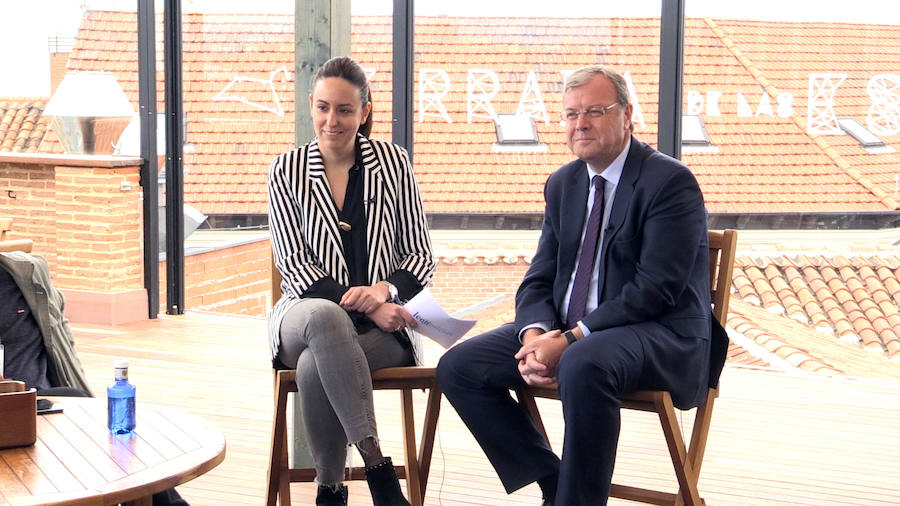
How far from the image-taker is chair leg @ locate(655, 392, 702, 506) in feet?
9.39

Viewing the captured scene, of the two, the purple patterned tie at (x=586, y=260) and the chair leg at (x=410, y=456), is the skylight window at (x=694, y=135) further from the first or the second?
the chair leg at (x=410, y=456)

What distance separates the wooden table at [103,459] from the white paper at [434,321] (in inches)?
31.8

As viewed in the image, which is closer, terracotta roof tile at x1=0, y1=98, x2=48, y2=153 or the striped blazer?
the striped blazer

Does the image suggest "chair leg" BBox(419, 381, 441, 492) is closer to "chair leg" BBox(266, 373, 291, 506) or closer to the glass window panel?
"chair leg" BBox(266, 373, 291, 506)

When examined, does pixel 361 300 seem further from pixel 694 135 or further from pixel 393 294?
pixel 694 135

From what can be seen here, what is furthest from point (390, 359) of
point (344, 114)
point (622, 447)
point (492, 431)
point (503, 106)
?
point (503, 106)

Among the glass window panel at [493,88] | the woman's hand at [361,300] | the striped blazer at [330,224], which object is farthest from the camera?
the glass window panel at [493,88]

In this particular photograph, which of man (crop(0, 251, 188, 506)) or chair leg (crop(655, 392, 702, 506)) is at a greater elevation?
man (crop(0, 251, 188, 506))

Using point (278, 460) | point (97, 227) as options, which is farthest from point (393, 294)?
point (97, 227)

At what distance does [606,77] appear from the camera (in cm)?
312

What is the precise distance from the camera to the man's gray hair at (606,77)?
3123 millimetres

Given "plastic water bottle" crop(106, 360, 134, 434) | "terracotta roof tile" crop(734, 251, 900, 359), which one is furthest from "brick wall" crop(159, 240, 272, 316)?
"plastic water bottle" crop(106, 360, 134, 434)

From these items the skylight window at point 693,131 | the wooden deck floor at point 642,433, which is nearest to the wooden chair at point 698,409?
the wooden deck floor at point 642,433

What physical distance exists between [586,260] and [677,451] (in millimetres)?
578
